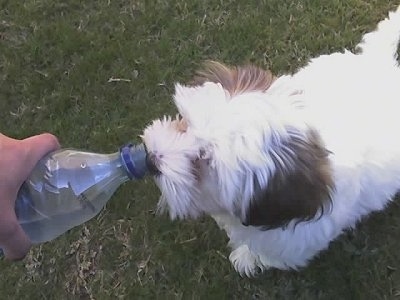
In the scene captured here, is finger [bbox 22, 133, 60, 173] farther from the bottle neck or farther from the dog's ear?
the dog's ear

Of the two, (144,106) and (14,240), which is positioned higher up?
(14,240)

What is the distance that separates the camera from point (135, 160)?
220 centimetres

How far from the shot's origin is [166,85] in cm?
333

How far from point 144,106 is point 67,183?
0.97 m

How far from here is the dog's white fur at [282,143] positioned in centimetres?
196

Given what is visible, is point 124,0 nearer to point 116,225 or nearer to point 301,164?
point 116,225

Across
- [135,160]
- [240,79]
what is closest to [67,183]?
[135,160]

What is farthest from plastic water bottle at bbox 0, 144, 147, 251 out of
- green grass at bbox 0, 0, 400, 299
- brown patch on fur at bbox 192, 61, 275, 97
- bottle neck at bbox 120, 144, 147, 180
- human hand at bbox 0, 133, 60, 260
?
green grass at bbox 0, 0, 400, 299

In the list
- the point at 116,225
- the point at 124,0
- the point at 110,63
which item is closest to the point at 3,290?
the point at 116,225

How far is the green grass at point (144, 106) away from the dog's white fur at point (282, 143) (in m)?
0.23

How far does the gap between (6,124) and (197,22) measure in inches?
40.8

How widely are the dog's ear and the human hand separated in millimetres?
647

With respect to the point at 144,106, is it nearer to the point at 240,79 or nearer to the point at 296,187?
the point at 240,79

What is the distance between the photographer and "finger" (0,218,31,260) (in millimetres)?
1990
